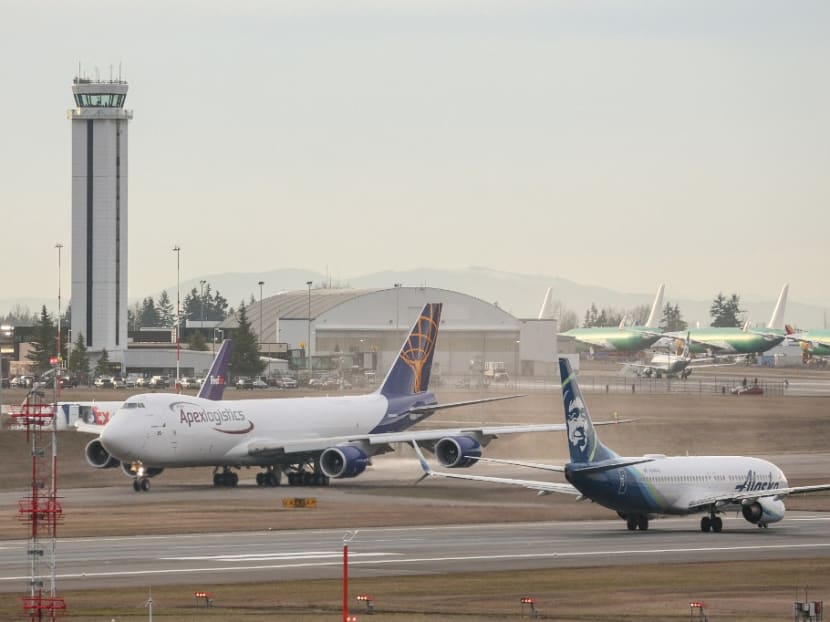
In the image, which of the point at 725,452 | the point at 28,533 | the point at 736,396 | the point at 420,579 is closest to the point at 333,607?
the point at 420,579

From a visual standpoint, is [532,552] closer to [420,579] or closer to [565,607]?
[420,579]

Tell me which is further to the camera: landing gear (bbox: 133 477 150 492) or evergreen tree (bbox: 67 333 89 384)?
evergreen tree (bbox: 67 333 89 384)

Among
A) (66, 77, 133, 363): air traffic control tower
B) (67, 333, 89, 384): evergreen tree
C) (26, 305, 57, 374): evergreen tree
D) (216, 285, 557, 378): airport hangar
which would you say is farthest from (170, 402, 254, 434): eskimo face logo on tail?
(216, 285, 557, 378): airport hangar

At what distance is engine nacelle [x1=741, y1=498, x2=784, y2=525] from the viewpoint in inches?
2440

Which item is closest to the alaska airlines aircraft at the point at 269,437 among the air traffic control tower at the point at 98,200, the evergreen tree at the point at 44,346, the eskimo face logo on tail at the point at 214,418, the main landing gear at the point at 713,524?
the eskimo face logo on tail at the point at 214,418

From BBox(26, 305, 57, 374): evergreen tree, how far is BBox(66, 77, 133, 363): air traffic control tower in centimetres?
829

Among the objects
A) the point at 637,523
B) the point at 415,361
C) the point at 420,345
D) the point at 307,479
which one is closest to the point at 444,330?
the point at 420,345

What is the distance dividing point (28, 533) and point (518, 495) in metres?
26.4

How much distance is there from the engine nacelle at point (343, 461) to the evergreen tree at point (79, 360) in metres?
88.9

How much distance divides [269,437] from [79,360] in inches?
3664

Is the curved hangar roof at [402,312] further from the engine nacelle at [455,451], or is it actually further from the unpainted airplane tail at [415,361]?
the engine nacelle at [455,451]

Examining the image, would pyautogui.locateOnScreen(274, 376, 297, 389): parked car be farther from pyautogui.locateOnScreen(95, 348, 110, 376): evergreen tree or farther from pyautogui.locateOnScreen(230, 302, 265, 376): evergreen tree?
pyautogui.locateOnScreen(95, 348, 110, 376): evergreen tree

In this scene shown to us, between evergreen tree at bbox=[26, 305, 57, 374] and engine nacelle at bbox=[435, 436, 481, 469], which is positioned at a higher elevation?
evergreen tree at bbox=[26, 305, 57, 374]

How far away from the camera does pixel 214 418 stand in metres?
79.9
